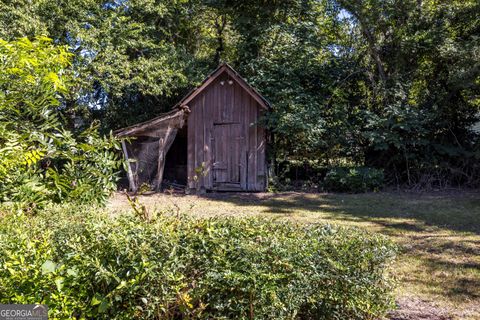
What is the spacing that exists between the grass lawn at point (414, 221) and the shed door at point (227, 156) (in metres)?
0.89

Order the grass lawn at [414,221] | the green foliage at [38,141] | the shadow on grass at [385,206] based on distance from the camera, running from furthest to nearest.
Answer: the shadow on grass at [385,206] → the grass lawn at [414,221] → the green foliage at [38,141]

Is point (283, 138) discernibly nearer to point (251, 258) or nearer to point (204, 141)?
point (204, 141)

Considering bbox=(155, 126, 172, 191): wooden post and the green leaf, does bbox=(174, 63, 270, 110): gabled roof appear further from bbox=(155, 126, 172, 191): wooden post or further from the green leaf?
the green leaf

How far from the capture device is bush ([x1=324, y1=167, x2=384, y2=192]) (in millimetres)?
12383

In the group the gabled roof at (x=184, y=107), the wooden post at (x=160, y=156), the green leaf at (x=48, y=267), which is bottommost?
the green leaf at (x=48, y=267)

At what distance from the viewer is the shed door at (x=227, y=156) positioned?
13.4 meters

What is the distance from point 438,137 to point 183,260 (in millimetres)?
13039

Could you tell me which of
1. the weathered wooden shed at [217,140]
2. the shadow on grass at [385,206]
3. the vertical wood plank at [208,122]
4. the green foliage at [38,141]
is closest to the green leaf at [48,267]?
the green foliage at [38,141]

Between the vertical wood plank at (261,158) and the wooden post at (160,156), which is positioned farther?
the vertical wood plank at (261,158)

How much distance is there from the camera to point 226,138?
1345 centimetres

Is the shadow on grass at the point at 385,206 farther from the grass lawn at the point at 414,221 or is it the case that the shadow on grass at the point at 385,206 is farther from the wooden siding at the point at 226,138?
the wooden siding at the point at 226,138

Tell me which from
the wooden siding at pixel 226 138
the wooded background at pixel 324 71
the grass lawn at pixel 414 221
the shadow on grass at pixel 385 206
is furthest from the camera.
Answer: the wooden siding at pixel 226 138

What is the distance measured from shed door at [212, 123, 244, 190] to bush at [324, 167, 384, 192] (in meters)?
3.17

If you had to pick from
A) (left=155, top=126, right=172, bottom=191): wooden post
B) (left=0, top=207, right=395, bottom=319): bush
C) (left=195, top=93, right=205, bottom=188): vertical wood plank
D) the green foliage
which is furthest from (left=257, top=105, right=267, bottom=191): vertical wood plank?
(left=0, top=207, right=395, bottom=319): bush
